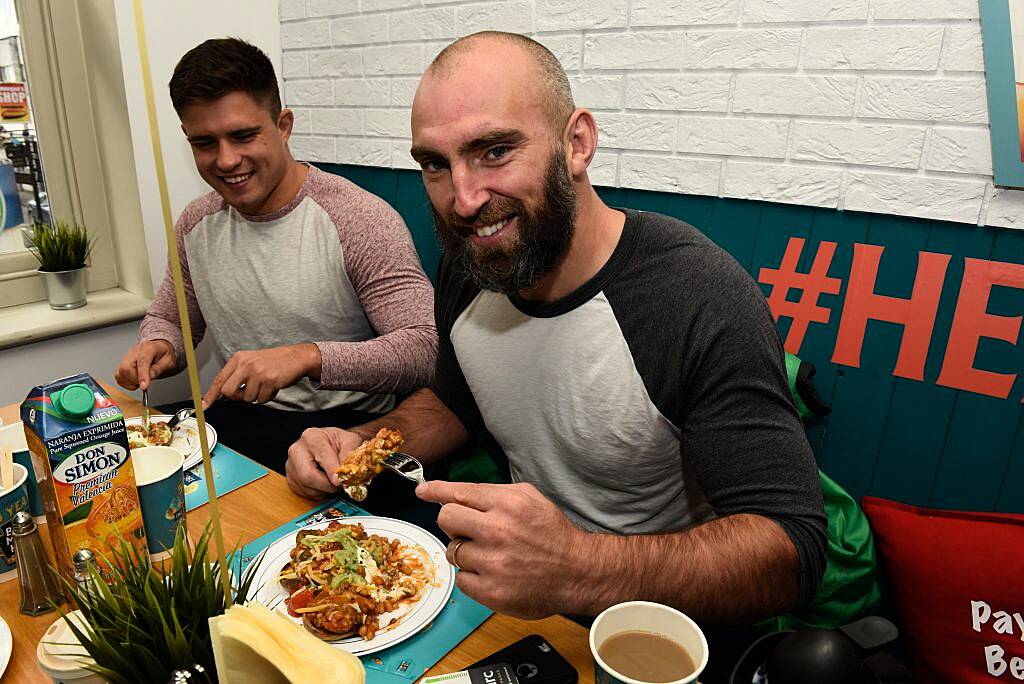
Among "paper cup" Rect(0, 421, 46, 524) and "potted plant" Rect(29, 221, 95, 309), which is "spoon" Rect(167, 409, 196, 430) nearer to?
"paper cup" Rect(0, 421, 46, 524)

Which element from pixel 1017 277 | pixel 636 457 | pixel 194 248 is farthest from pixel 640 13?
pixel 194 248

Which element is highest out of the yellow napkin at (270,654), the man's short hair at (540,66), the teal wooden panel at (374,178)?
the man's short hair at (540,66)

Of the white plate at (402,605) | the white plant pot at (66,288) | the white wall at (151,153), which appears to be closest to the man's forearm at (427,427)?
the white plate at (402,605)

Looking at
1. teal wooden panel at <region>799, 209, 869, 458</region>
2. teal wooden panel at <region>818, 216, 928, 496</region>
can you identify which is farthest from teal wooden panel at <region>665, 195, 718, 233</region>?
teal wooden panel at <region>818, 216, 928, 496</region>

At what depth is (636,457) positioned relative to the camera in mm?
1119

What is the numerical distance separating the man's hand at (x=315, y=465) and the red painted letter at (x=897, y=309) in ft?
3.56

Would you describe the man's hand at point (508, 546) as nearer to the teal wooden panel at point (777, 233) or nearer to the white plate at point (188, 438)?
the white plate at point (188, 438)

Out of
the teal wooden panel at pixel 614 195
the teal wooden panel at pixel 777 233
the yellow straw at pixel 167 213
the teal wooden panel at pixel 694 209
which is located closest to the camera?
the yellow straw at pixel 167 213

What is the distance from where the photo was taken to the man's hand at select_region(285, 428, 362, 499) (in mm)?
1076

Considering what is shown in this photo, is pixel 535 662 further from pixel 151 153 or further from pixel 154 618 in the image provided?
pixel 151 153

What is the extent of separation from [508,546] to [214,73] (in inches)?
56.7

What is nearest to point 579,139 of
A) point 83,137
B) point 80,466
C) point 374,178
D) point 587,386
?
point 587,386

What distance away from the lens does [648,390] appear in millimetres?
1065

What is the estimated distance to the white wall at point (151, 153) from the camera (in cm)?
215
